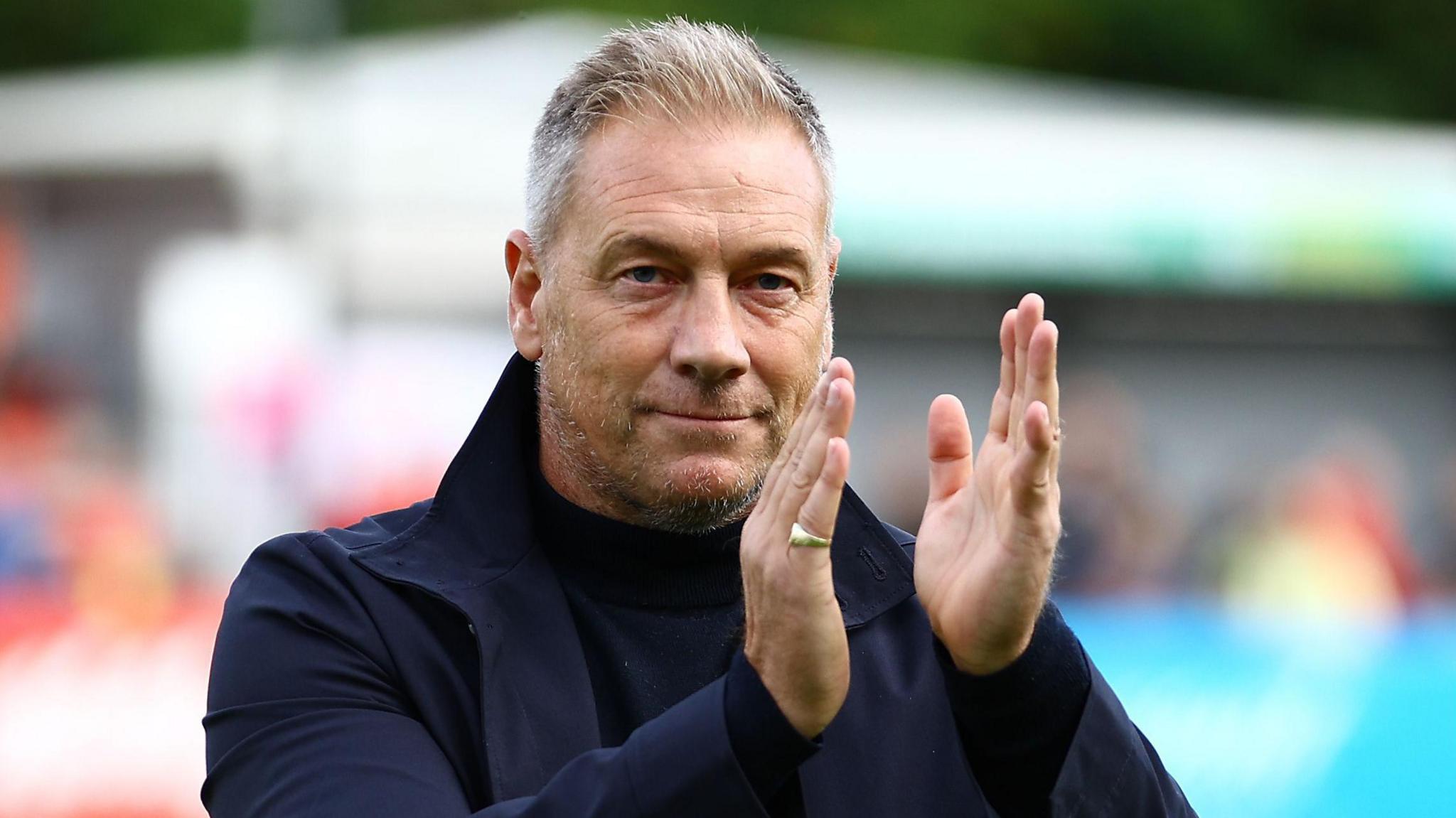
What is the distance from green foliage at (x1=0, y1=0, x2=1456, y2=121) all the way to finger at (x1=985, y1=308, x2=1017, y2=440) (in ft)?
80.1

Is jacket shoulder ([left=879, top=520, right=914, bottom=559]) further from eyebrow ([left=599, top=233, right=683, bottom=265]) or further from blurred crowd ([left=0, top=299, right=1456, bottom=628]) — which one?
blurred crowd ([left=0, top=299, right=1456, bottom=628])

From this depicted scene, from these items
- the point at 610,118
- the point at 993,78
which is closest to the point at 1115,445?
the point at 610,118

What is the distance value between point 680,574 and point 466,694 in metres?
0.46

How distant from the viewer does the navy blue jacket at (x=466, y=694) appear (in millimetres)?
2527

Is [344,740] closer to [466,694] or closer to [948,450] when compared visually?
[466,694]

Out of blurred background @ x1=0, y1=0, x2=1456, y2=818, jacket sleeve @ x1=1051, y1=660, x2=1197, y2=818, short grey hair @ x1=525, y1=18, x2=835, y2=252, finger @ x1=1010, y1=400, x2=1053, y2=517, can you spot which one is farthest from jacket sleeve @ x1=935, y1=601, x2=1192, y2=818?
blurred background @ x1=0, y1=0, x2=1456, y2=818

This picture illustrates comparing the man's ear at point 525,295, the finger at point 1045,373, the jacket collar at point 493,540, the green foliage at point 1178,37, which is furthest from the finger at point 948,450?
the green foliage at point 1178,37

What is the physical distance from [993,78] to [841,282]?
21.4ft

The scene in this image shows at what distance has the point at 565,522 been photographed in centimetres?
298

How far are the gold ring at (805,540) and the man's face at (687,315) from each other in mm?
528

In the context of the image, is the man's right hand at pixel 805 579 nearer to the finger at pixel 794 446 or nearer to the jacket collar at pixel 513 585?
the finger at pixel 794 446

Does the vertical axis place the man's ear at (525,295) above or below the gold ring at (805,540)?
above

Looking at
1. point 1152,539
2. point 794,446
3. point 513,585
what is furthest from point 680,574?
point 1152,539

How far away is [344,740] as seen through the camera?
2.51 m
